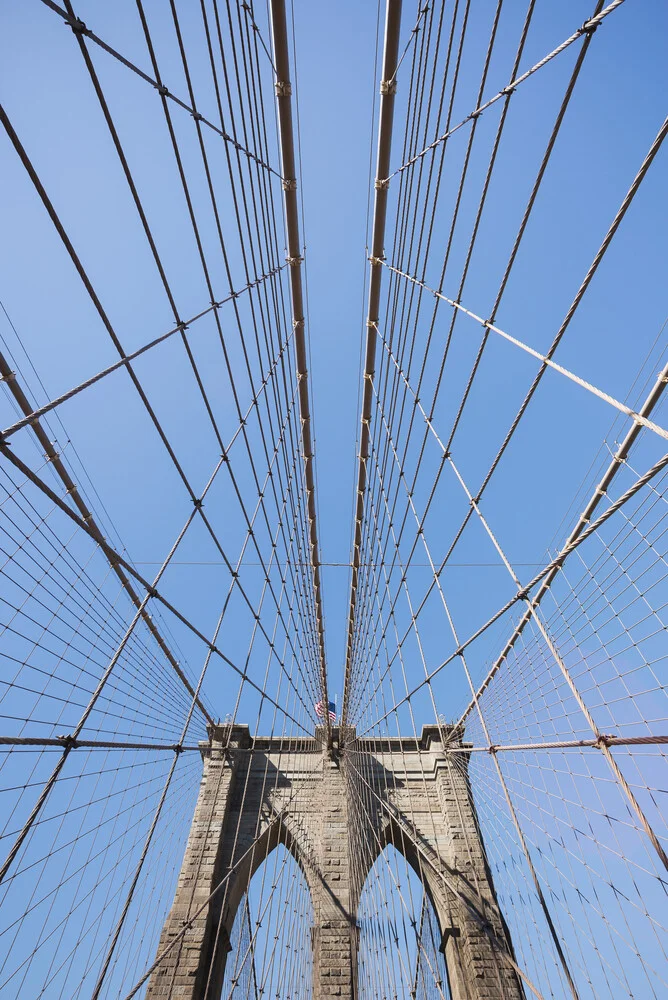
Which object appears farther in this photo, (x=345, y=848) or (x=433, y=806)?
(x=433, y=806)

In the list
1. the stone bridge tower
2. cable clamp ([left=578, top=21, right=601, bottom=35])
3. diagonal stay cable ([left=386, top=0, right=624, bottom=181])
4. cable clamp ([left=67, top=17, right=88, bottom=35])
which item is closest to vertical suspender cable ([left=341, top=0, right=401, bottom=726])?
diagonal stay cable ([left=386, top=0, right=624, bottom=181])

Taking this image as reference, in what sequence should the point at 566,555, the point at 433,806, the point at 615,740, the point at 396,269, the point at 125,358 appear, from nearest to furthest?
the point at 615,740
the point at 566,555
the point at 125,358
the point at 396,269
the point at 433,806

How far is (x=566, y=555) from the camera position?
9.62 feet

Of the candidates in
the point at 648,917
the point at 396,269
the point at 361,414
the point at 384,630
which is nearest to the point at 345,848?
the point at 384,630

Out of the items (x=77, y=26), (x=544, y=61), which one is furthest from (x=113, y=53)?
(x=544, y=61)

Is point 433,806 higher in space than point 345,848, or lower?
higher

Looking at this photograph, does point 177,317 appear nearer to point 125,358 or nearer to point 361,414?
point 125,358

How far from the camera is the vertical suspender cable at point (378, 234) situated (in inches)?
166

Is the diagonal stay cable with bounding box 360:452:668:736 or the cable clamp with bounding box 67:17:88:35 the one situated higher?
the cable clamp with bounding box 67:17:88:35

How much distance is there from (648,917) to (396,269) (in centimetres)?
596

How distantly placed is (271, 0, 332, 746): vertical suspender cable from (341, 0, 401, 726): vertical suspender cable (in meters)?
0.78

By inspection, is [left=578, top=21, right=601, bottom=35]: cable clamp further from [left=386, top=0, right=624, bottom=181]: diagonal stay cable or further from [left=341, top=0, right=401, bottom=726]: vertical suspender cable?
[left=341, top=0, right=401, bottom=726]: vertical suspender cable

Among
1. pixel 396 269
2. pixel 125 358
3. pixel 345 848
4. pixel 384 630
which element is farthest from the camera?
pixel 345 848

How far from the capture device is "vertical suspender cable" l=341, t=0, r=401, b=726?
4219mm
